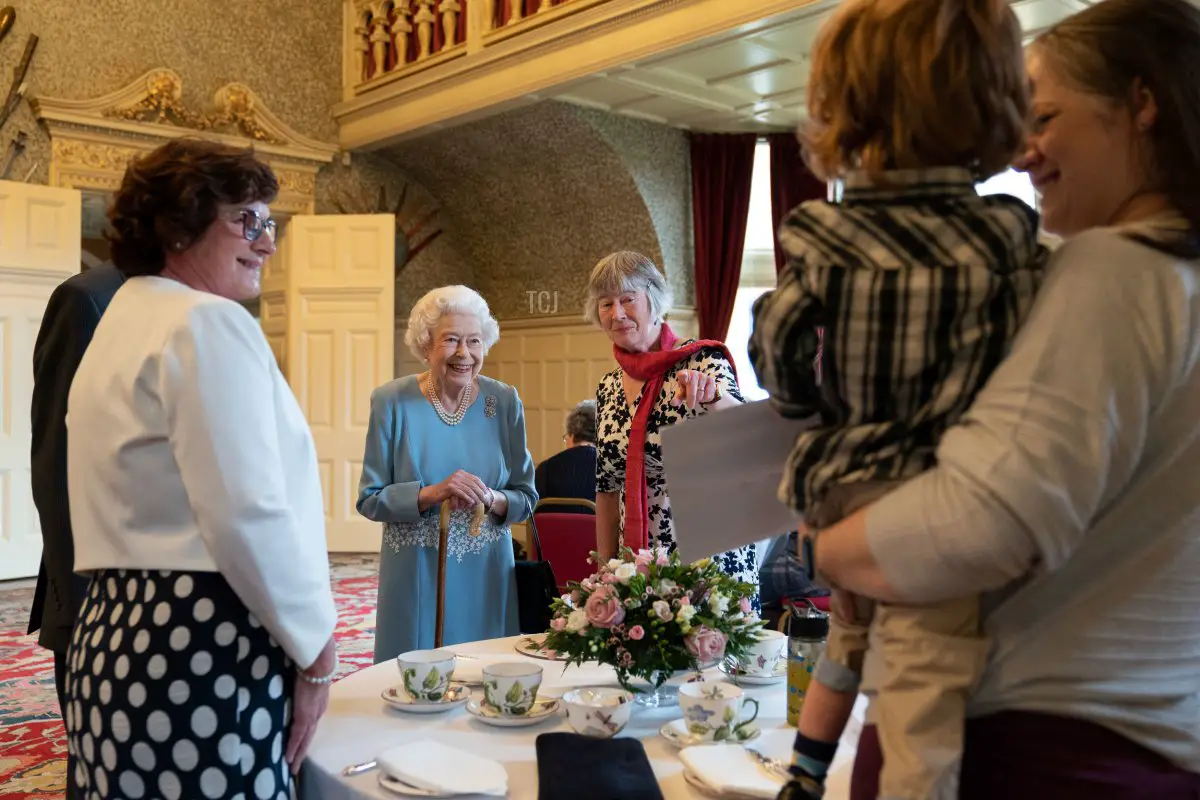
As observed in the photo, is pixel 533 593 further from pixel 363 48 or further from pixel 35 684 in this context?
pixel 363 48

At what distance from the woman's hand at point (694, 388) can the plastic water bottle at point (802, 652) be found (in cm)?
104

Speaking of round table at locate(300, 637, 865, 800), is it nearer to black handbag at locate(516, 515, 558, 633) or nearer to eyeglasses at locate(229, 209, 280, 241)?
eyeglasses at locate(229, 209, 280, 241)

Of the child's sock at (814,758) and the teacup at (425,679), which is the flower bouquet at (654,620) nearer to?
the teacup at (425,679)

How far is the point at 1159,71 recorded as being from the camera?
33.6 inches

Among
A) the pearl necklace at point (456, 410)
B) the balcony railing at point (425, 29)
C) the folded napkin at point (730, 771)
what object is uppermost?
the balcony railing at point (425, 29)

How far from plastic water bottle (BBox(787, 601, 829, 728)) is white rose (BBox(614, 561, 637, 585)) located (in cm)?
30

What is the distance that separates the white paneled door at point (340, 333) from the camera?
778 centimetres

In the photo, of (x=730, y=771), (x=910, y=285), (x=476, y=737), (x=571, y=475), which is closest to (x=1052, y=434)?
(x=910, y=285)

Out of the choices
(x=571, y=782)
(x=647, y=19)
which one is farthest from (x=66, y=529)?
(x=647, y=19)

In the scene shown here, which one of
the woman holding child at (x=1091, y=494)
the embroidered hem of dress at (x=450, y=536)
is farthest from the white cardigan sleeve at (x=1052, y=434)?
the embroidered hem of dress at (x=450, y=536)

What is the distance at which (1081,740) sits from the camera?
2.62 ft

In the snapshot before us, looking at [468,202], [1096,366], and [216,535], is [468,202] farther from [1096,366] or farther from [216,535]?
[1096,366]

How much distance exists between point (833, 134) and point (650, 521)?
6.38ft

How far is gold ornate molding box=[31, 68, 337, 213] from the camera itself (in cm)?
714
